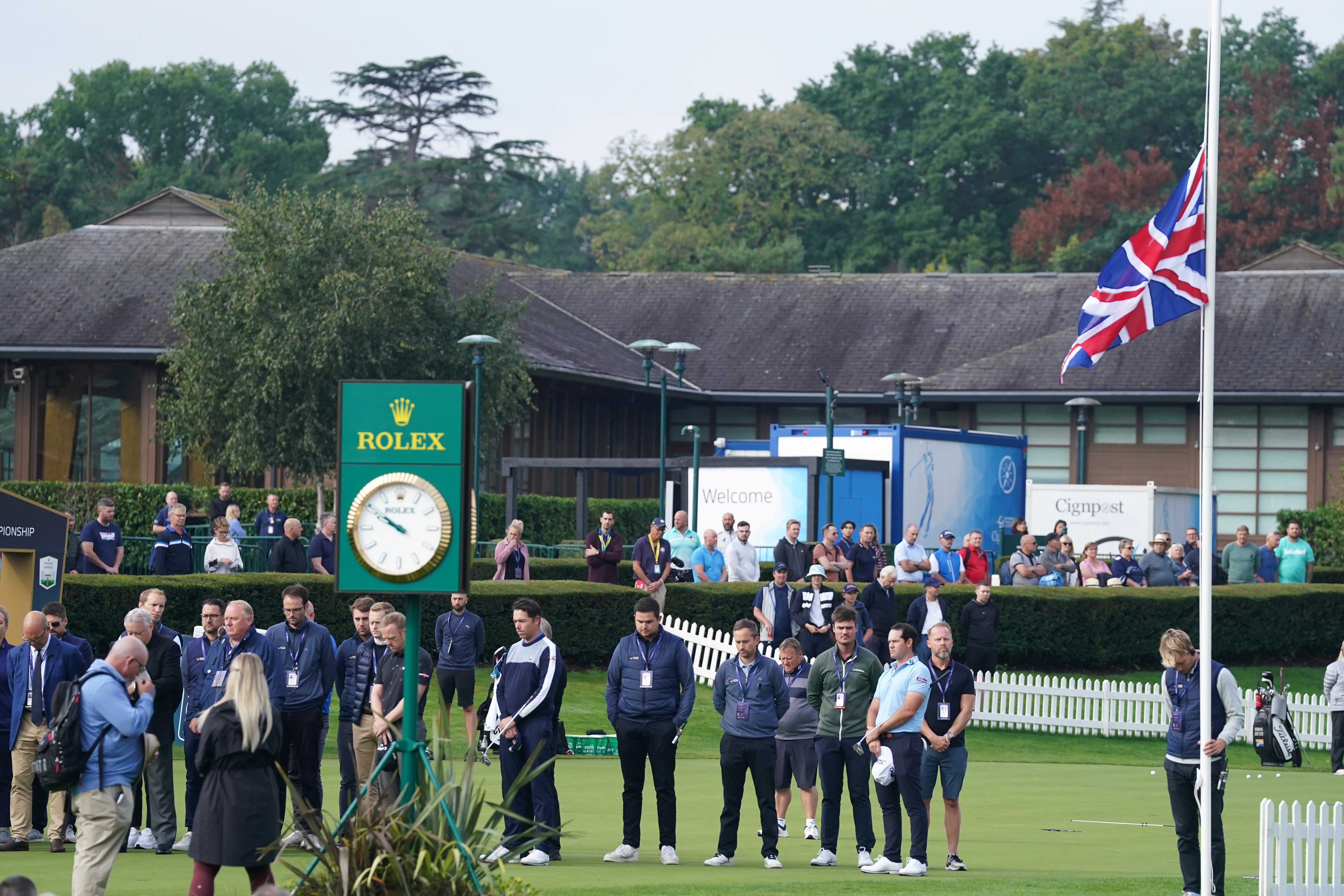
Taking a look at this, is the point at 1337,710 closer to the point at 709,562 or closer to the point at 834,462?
the point at 834,462

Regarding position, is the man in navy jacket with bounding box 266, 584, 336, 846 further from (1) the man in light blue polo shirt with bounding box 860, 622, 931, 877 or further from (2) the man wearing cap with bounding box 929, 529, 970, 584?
(2) the man wearing cap with bounding box 929, 529, 970, 584

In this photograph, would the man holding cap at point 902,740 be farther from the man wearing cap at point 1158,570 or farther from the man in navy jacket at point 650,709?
the man wearing cap at point 1158,570

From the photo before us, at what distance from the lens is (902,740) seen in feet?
44.6

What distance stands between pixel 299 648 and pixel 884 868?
4.40m

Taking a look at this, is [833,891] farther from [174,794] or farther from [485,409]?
[485,409]

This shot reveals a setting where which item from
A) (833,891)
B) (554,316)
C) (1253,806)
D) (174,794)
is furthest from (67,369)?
(833,891)

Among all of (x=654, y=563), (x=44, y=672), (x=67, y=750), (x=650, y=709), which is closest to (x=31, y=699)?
(x=44, y=672)

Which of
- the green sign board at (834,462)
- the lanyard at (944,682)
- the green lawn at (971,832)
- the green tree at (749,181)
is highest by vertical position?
the green tree at (749,181)

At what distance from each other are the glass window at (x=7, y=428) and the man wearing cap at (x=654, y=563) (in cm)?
1846

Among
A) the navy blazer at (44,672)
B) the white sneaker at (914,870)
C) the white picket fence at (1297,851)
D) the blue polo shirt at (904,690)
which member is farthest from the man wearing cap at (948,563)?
the navy blazer at (44,672)

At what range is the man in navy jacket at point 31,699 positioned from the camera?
13.6 meters

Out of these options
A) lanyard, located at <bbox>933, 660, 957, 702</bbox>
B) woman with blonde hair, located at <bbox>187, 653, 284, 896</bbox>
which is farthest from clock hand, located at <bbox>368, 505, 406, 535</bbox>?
lanyard, located at <bbox>933, 660, 957, 702</bbox>

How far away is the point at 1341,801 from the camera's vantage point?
18.7 metres

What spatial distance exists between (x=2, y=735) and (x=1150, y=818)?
9668mm
